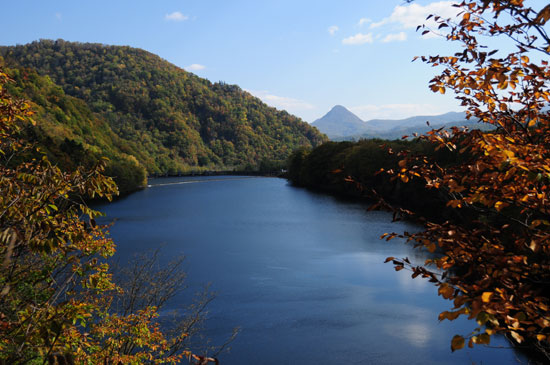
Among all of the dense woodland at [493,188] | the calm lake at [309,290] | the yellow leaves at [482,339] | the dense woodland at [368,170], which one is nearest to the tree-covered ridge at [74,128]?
the calm lake at [309,290]

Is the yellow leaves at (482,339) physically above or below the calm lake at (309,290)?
above

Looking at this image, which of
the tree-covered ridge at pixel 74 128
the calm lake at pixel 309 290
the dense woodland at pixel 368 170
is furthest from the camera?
the tree-covered ridge at pixel 74 128

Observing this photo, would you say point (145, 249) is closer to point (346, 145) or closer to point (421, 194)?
point (421, 194)

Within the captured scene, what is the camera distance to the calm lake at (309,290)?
2039 centimetres

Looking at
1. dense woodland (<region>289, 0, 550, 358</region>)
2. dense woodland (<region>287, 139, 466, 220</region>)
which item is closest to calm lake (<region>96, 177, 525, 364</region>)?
dense woodland (<region>287, 139, 466, 220</region>)

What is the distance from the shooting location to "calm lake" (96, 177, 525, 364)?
20391 mm

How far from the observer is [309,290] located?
2902 centimetres

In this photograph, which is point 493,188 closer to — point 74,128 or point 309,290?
point 309,290

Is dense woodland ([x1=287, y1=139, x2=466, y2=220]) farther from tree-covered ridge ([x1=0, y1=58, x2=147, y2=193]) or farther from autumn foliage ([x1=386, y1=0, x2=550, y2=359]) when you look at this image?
tree-covered ridge ([x1=0, y1=58, x2=147, y2=193])

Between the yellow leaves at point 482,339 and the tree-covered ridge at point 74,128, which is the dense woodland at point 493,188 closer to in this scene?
the yellow leaves at point 482,339

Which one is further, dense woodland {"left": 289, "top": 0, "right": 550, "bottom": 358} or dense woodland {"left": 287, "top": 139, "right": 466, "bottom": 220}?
dense woodland {"left": 287, "top": 139, "right": 466, "bottom": 220}

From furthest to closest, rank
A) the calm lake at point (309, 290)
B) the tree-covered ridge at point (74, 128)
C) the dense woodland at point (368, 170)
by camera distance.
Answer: the tree-covered ridge at point (74, 128) → the dense woodland at point (368, 170) → the calm lake at point (309, 290)

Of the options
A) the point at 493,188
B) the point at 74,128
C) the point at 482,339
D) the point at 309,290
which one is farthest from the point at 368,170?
the point at 74,128

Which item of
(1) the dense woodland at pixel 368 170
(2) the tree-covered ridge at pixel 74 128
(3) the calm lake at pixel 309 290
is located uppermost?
(2) the tree-covered ridge at pixel 74 128
